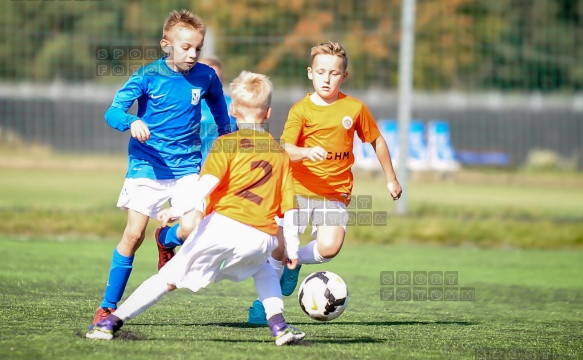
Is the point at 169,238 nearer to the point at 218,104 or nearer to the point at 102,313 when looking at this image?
the point at 102,313

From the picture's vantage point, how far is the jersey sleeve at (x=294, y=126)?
6.31 m

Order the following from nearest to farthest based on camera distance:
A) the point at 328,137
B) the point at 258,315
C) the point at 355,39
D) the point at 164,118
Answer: the point at 164,118
the point at 258,315
the point at 328,137
the point at 355,39

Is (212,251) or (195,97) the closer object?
(212,251)

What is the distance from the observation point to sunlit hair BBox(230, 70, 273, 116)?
16.7ft

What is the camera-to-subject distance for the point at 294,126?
6.35m

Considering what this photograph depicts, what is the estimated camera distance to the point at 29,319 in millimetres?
5570

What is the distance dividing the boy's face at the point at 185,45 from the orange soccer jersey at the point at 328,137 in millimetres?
888

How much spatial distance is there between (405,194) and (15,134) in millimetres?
6157

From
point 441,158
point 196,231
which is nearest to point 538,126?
point 441,158

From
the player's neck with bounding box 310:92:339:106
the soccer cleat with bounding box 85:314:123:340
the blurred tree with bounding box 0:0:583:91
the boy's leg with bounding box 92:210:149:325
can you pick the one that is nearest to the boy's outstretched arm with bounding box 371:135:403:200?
the player's neck with bounding box 310:92:339:106

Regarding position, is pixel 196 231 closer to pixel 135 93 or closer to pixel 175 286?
pixel 175 286

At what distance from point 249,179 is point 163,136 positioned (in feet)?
3.56

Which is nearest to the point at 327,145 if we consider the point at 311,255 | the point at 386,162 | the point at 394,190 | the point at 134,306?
the point at 386,162

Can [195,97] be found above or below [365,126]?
above
